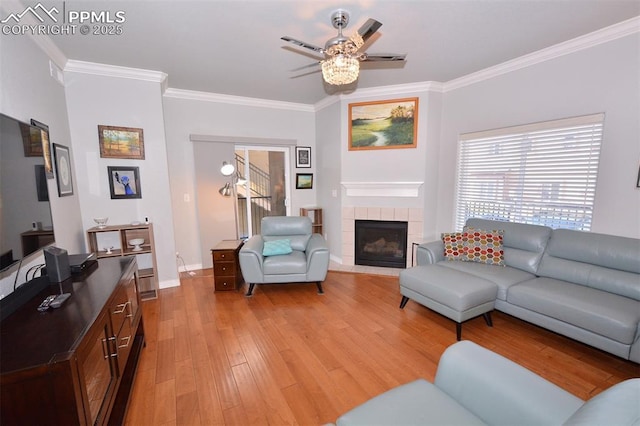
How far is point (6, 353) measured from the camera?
1055 millimetres

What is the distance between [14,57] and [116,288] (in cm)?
188

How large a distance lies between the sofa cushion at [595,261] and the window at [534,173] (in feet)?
1.22

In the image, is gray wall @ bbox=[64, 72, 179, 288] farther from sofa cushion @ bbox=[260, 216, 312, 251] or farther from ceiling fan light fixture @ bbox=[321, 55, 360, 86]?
ceiling fan light fixture @ bbox=[321, 55, 360, 86]

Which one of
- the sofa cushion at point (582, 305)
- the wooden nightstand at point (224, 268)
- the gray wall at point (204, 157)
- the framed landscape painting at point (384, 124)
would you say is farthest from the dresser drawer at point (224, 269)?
the sofa cushion at point (582, 305)

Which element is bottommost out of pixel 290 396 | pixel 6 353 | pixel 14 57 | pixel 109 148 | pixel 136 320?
pixel 290 396

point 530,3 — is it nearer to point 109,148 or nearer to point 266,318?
point 266,318

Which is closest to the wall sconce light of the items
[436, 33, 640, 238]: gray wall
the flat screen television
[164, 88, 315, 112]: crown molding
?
[164, 88, 315, 112]: crown molding

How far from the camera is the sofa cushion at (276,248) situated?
346 centimetres

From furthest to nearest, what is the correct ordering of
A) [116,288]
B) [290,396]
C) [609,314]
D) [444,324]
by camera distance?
[444,324]
[609,314]
[290,396]
[116,288]

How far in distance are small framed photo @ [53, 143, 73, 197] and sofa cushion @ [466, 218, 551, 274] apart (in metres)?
4.50

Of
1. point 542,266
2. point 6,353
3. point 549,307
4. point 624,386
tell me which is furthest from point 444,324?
point 6,353

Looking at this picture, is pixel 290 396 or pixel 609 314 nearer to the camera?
pixel 290 396

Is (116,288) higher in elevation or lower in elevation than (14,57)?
lower

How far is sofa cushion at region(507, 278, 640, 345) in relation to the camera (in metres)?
1.89
